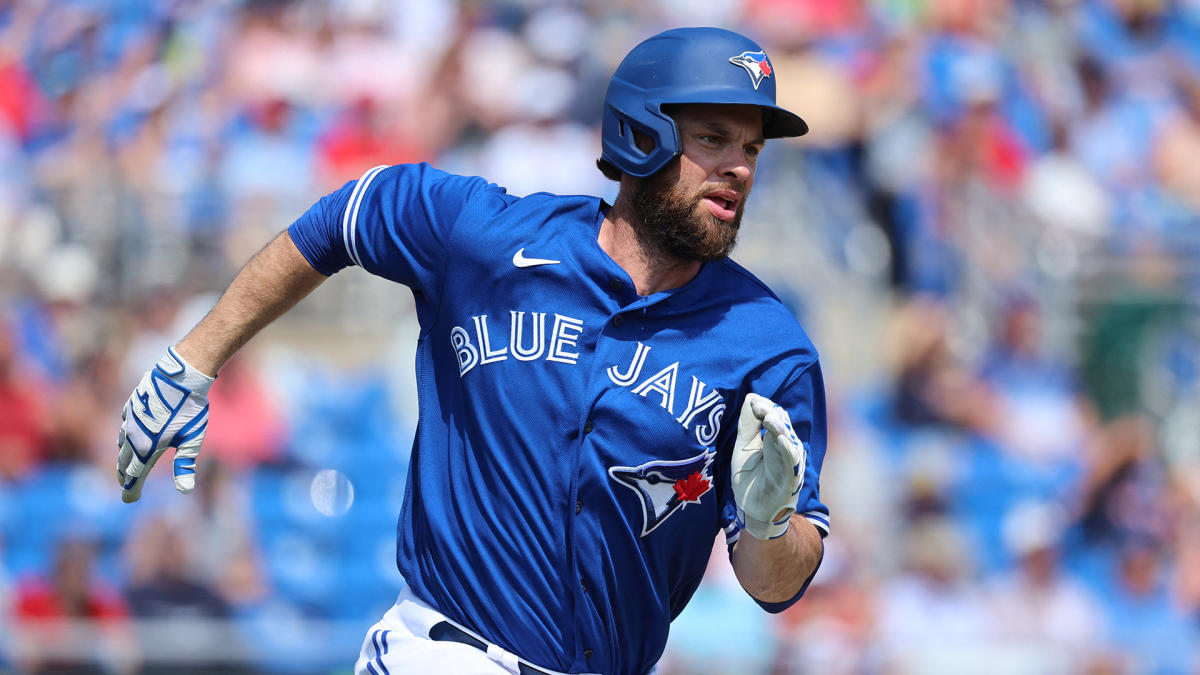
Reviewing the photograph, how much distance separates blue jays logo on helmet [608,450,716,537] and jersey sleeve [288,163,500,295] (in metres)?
0.69

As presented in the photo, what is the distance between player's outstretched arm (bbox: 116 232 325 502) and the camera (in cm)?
368

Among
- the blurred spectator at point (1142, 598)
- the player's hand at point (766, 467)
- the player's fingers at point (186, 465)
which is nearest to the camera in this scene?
the player's hand at point (766, 467)

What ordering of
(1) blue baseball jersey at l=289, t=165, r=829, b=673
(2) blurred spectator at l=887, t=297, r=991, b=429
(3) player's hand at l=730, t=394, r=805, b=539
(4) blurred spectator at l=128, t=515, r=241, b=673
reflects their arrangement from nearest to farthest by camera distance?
(3) player's hand at l=730, t=394, r=805, b=539, (1) blue baseball jersey at l=289, t=165, r=829, b=673, (4) blurred spectator at l=128, t=515, r=241, b=673, (2) blurred spectator at l=887, t=297, r=991, b=429

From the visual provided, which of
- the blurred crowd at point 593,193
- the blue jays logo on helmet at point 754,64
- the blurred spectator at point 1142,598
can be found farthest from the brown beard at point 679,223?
the blurred spectator at point 1142,598

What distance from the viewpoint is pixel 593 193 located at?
9266 millimetres

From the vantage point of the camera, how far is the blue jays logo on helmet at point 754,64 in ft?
11.7

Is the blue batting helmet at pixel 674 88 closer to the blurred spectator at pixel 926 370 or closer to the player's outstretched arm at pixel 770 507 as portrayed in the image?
the player's outstretched arm at pixel 770 507

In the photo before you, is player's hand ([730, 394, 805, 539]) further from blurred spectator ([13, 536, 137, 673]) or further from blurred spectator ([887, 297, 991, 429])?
blurred spectator ([887, 297, 991, 429])

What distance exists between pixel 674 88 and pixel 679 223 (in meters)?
0.32

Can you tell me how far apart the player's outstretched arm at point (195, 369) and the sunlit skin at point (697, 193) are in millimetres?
847

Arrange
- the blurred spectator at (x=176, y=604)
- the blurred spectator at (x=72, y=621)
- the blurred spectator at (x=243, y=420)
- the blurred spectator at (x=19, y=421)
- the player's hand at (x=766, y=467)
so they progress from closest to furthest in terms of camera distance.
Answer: the player's hand at (x=766, y=467), the blurred spectator at (x=72, y=621), the blurred spectator at (x=176, y=604), the blurred spectator at (x=19, y=421), the blurred spectator at (x=243, y=420)

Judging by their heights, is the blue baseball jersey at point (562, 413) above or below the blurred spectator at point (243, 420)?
below

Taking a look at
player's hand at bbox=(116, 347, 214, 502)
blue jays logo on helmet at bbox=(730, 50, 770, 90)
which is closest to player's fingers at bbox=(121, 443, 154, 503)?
player's hand at bbox=(116, 347, 214, 502)

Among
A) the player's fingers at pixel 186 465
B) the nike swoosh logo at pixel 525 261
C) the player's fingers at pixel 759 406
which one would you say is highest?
the nike swoosh logo at pixel 525 261
